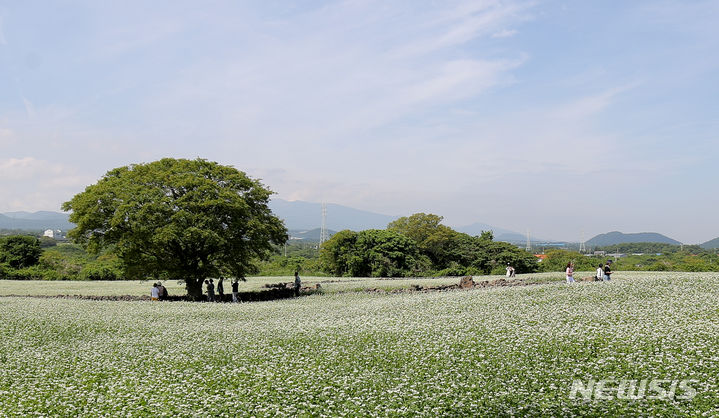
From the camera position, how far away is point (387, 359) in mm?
14312

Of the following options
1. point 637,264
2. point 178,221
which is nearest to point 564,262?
point 637,264

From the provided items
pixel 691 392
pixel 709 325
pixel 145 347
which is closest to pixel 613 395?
pixel 691 392

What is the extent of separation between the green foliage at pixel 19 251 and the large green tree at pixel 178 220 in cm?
4332

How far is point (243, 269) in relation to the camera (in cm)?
3800

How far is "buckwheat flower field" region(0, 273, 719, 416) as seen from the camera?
1035 centimetres

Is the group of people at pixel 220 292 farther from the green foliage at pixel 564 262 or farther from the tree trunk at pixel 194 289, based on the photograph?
the green foliage at pixel 564 262

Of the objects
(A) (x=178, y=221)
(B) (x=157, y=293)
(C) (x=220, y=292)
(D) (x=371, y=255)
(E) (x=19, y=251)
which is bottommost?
(C) (x=220, y=292)

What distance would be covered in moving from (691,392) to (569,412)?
284 cm
